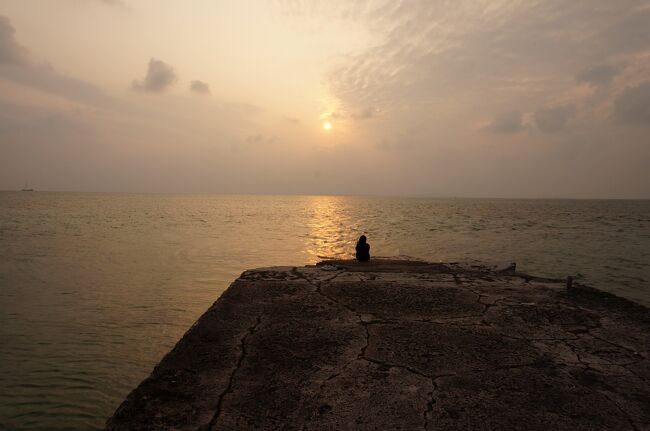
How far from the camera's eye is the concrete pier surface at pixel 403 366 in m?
2.86

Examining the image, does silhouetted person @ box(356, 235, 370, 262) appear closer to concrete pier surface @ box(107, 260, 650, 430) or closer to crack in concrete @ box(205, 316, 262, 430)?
concrete pier surface @ box(107, 260, 650, 430)

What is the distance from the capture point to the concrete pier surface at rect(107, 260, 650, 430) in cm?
286

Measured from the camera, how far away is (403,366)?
366 cm

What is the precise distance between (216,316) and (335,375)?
2.29 m

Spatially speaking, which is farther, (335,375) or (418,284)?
(418,284)

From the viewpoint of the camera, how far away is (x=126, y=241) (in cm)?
2175

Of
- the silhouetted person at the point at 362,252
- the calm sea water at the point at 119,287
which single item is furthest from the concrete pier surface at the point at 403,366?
the silhouetted person at the point at 362,252

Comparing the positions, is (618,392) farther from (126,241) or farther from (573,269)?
(126,241)

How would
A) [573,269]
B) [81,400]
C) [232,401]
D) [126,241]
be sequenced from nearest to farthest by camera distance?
[232,401], [81,400], [573,269], [126,241]

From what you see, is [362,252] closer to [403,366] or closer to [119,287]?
[119,287]

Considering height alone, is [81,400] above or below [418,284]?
below

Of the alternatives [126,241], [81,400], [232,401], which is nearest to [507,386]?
[232,401]

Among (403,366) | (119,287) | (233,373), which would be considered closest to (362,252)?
(119,287)

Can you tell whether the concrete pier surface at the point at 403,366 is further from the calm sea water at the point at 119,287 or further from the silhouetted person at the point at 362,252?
the silhouetted person at the point at 362,252
